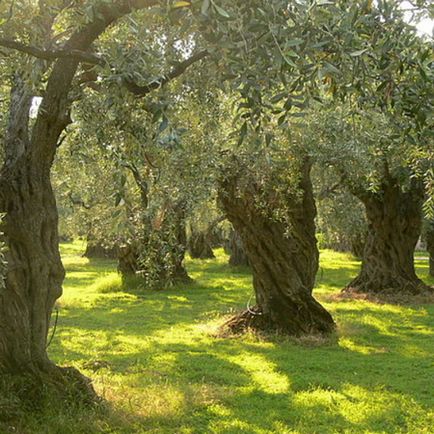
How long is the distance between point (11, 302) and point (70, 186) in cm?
818

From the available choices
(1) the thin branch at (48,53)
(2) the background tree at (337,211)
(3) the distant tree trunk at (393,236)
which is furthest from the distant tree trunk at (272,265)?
(2) the background tree at (337,211)

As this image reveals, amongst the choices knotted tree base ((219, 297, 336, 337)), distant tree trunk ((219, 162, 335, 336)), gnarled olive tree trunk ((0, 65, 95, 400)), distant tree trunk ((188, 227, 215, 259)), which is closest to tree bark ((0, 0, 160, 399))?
gnarled olive tree trunk ((0, 65, 95, 400))

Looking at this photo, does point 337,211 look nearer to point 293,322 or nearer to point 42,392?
point 293,322

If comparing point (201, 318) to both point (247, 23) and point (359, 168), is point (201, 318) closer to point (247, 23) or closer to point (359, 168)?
point (359, 168)

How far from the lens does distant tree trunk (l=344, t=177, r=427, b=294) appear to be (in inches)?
895

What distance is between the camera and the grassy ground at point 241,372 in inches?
350

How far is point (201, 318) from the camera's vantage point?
1866 cm

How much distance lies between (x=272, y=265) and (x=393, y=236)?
383 inches

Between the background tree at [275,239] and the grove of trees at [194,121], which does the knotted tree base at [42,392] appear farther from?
the background tree at [275,239]

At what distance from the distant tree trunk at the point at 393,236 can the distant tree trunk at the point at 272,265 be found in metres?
8.26

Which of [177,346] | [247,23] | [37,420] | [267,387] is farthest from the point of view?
[177,346]

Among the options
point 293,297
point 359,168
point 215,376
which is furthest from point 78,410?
point 359,168

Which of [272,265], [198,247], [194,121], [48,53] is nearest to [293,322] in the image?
[272,265]

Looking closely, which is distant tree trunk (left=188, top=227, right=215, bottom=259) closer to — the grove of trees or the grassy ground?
the grassy ground
